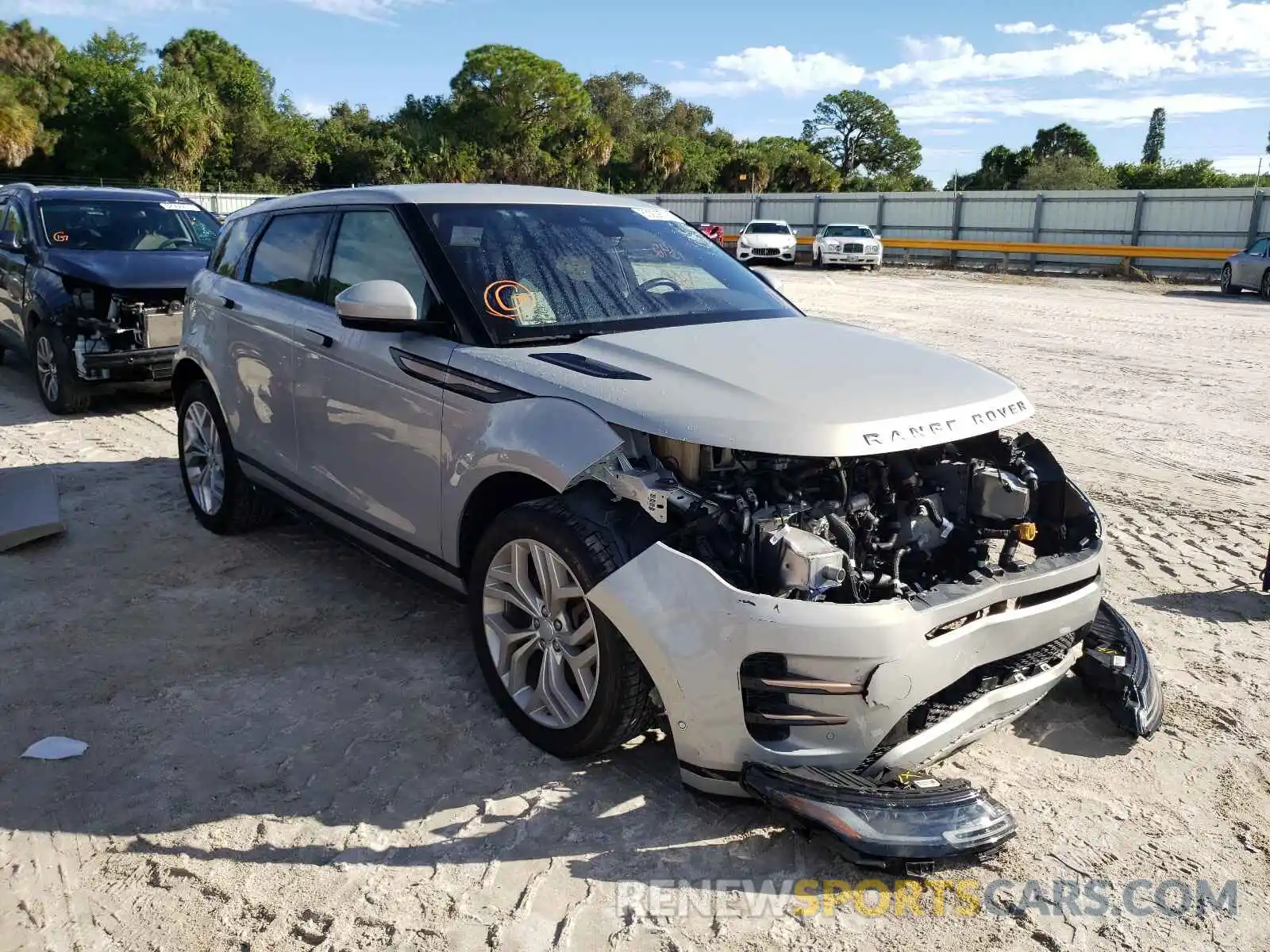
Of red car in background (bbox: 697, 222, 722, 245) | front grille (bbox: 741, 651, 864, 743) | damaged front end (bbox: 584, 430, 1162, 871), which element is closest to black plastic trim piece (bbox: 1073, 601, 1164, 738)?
damaged front end (bbox: 584, 430, 1162, 871)

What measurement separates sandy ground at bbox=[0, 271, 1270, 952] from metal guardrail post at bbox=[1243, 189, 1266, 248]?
27500 mm

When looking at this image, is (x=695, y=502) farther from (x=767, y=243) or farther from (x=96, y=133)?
(x=96, y=133)

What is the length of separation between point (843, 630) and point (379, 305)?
2.05 meters

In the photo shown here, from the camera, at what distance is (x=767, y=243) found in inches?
1292

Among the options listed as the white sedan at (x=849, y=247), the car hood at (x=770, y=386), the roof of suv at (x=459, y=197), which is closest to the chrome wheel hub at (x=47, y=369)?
the roof of suv at (x=459, y=197)

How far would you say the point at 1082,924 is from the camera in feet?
8.77

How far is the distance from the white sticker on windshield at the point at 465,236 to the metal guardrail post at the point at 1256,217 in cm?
3059

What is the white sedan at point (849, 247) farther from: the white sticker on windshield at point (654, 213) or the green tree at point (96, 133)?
the green tree at point (96, 133)

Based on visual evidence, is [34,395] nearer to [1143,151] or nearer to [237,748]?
[237,748]

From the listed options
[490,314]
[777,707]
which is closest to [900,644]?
[777,707]

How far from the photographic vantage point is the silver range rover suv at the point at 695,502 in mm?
2785

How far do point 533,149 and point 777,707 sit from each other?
65.1m

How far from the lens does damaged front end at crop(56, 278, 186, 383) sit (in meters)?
8.36

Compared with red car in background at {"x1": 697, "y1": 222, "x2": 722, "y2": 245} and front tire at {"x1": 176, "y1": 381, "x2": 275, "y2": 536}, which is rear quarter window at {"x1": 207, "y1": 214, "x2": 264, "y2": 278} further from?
red car in background at {"x1": 697, "y1": 222, "x2": 722, "y2": 245}
